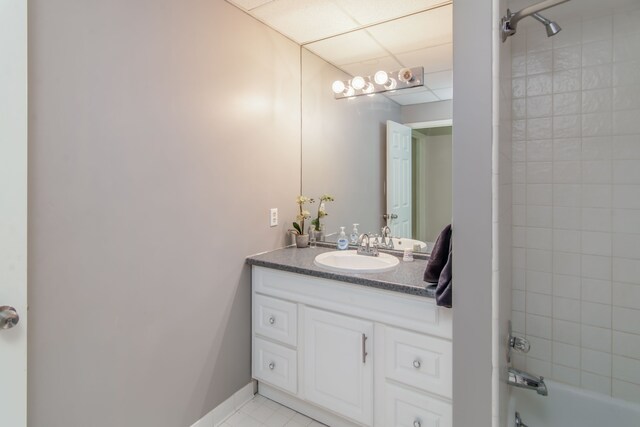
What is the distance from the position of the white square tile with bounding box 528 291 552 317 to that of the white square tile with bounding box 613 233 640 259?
1.23ft

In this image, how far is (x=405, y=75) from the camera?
6.81ft

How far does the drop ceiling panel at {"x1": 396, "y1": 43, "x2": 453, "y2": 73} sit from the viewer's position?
1929 mm

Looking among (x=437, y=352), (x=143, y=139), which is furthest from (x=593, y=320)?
(x=143, y=139)

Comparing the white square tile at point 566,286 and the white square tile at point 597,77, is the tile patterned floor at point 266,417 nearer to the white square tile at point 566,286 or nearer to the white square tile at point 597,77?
Answer: the white square tile at point 566,286

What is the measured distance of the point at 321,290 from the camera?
173 centimetres

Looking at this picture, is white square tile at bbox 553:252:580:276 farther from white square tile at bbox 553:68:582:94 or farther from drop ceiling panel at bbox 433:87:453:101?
drop ceiling panel at bbox 433:87:453:101

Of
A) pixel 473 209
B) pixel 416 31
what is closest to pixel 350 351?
pixel 473 209

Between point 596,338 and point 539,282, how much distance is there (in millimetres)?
341

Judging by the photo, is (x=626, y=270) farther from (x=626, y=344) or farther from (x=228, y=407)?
(x=228, y=407)

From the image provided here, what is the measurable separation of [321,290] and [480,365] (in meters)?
0.84
